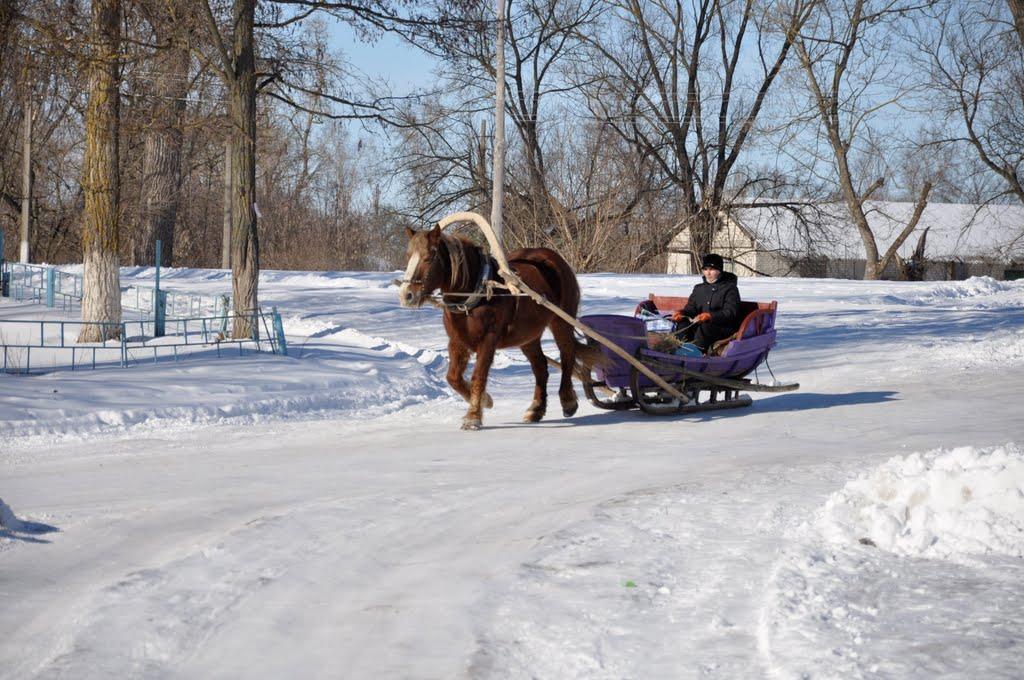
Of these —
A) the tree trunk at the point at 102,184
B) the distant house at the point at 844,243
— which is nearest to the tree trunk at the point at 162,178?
the tree trunk at the point at 102,184

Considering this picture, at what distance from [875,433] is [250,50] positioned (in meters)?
11.1

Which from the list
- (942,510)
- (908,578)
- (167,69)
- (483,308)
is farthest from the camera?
(167,69)

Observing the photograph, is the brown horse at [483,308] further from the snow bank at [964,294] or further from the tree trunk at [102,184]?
the snow bank at [964,294]

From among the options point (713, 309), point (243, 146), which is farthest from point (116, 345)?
point (713, 309)

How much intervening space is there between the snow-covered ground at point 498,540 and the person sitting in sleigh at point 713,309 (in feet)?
2.90

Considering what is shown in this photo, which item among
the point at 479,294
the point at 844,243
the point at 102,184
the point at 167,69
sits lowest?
the point at 479,294

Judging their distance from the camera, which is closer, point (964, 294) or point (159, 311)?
point (159, 311)

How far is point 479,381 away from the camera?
1016cm

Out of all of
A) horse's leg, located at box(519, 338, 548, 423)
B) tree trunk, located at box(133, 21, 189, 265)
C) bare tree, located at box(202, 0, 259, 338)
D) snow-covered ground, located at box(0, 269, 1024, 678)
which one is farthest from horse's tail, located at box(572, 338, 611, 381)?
tree trunk, located at box(133, 21, 189, 265)

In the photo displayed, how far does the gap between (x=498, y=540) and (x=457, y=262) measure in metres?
4.32

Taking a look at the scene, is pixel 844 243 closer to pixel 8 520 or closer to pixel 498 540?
pixel 498 540

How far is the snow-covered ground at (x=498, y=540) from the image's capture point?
4.12m

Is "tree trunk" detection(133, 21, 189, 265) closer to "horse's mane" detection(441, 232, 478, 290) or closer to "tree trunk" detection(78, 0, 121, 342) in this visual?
"tree trunk" detection(78, 0, 121, 342)

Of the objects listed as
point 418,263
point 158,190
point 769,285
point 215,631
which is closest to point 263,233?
point 158,190
